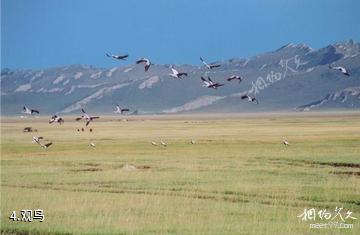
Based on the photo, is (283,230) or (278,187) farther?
(278,187)

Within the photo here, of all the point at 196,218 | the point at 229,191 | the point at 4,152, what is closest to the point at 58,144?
the point at 4,152

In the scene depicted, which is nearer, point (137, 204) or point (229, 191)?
point (137, 204)

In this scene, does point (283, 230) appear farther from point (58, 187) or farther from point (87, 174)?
point (87, 174)

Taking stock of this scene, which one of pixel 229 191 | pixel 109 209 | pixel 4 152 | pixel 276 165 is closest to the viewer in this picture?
pixel 109 209

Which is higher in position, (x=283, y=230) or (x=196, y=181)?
(x=196, y=181)

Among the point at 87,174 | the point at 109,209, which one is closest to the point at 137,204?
the point at 109,209

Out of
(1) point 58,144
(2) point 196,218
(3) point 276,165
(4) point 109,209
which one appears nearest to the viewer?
(2) point 196,218

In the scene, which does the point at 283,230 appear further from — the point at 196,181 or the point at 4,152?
the point at 4,152

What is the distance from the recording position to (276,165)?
4322 cm

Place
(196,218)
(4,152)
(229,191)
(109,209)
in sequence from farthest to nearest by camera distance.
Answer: (4,152) < (229,191) < (109,209) < (196,218)

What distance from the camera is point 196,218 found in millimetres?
25094

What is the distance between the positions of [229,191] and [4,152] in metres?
34.8

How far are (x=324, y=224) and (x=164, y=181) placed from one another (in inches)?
536

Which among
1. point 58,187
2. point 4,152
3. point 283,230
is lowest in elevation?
point 283,230
